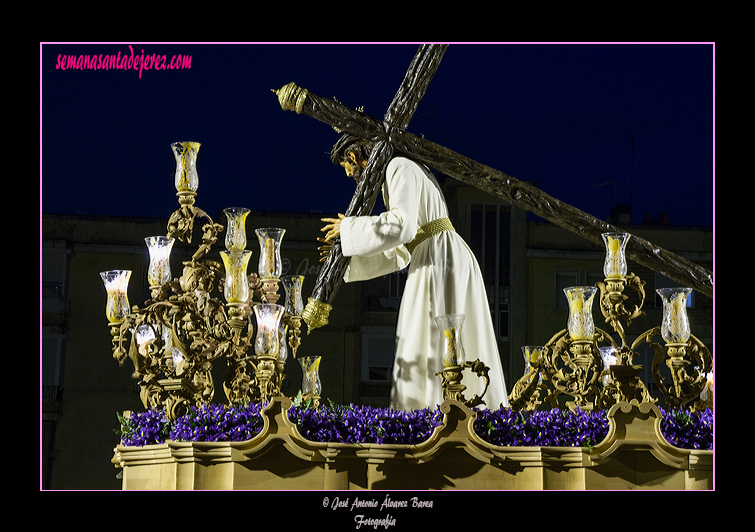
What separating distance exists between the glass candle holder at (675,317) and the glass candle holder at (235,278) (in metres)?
2.24

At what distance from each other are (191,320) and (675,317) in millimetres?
2590

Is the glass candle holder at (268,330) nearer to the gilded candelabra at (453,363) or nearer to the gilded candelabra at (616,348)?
the gilded candelabra at (453,363)

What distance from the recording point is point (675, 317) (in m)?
5.61

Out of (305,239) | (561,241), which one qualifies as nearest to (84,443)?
(305,239)

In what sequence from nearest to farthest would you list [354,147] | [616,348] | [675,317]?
[675,317] < [616,348] < [354,147]

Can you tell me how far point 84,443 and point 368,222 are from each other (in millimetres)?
12139

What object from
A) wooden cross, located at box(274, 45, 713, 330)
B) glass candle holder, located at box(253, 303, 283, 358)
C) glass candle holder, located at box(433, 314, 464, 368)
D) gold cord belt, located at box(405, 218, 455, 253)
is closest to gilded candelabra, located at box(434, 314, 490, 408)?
glass candle holder, located at box(433, 314, 464, 368)

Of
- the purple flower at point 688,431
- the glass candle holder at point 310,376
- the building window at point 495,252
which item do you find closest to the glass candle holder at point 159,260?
the glass candle holder at point 310,376

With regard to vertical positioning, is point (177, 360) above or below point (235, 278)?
below

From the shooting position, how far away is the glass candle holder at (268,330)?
513 cm

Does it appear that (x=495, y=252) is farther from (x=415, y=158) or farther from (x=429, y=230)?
(x=429, y=230)

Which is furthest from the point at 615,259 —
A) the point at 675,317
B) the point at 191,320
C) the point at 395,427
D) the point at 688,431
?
the point at 191,320

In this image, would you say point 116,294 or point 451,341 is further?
point 116,294

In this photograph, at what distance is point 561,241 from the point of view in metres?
17.2
